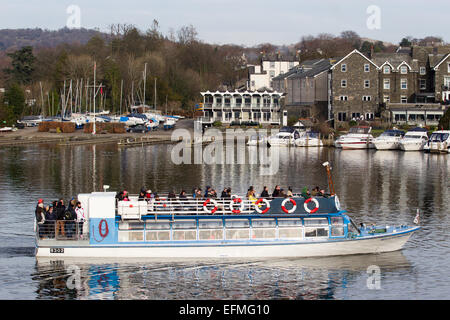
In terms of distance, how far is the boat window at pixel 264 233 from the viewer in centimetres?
3591

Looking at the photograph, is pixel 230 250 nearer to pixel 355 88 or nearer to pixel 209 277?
pixel 209 277

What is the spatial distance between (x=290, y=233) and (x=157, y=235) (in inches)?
270

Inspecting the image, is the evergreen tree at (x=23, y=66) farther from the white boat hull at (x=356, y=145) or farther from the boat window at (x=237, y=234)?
the boat window at (x=237, y=234)

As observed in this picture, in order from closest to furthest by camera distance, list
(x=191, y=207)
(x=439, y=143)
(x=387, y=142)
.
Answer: (x=191, y=207) < (x=439, y=143) < (x=387, y=142)

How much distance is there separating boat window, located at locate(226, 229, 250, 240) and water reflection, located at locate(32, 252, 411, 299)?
1242 millimetres

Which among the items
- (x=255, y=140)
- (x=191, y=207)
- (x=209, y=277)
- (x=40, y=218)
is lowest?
(x=209, y=277)

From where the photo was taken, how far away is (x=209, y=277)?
110 feet

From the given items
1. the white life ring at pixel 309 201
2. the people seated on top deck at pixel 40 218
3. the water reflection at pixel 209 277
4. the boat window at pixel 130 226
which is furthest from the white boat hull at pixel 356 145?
the people seated on top deck at pixel 40 218

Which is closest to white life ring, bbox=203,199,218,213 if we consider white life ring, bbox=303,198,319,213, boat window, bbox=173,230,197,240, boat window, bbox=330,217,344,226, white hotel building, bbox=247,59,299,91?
boat window, bbox=173,230,197,240

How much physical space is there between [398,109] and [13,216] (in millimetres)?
80240

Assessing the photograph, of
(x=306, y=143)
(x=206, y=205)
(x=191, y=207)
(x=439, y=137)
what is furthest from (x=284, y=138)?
(x=206, y=205)

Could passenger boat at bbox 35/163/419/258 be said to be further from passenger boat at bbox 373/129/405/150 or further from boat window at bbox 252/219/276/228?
passenger boat at bbox 373/129/405/150

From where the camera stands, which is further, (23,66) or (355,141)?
(23,66)

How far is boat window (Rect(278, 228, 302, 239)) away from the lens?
36.1 m
